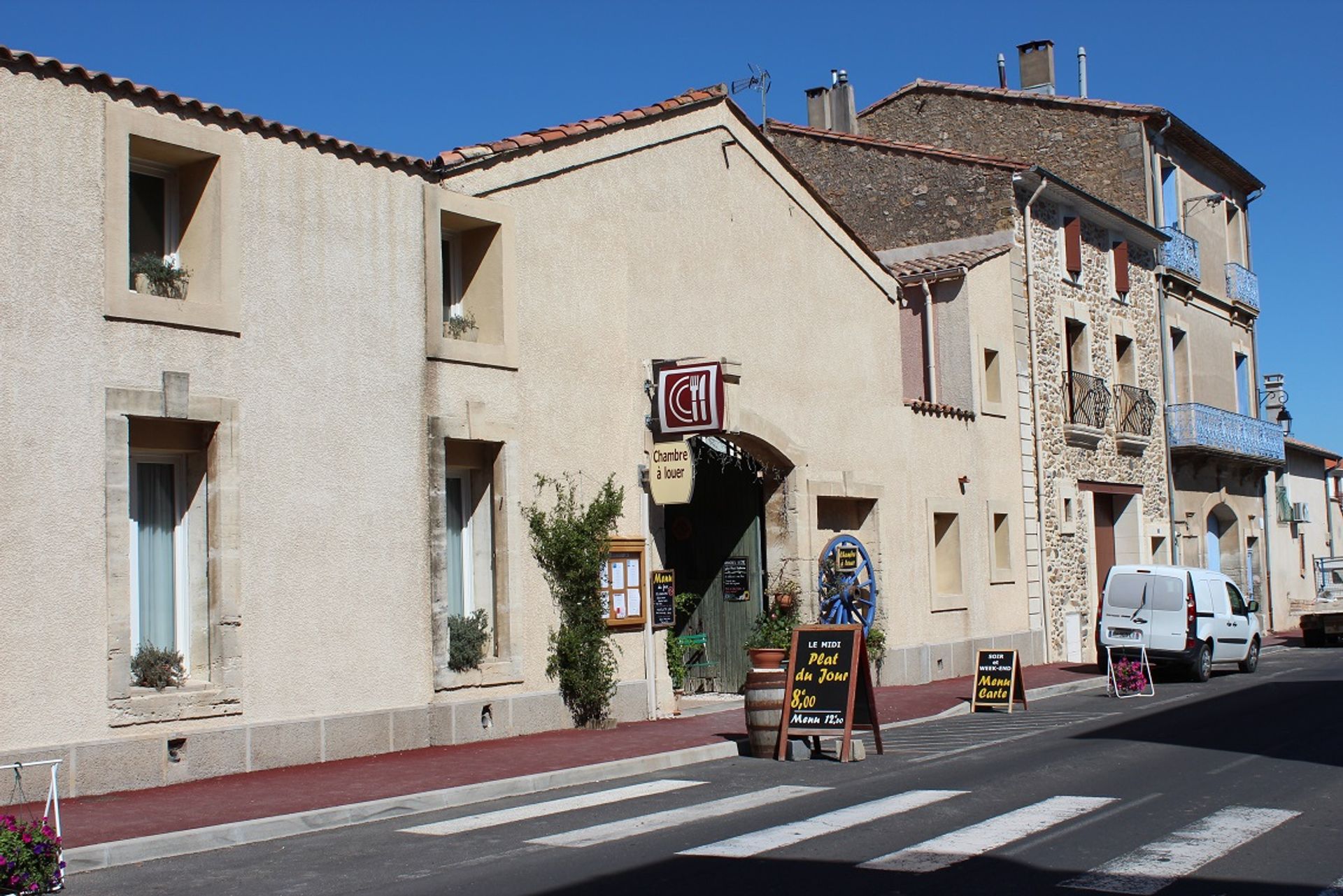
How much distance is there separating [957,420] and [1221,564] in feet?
48.6

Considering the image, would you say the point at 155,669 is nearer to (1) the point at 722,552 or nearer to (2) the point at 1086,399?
(1) the point at 722,552

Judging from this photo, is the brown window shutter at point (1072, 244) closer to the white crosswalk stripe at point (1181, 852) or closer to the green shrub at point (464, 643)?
the green shrub at point (464, 643)

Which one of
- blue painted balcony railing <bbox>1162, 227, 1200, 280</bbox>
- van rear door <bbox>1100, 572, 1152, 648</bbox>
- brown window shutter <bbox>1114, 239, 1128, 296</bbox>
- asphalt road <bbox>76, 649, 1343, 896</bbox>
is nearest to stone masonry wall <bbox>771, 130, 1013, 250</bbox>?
brown window shutter <bbox>1114, 239, 1128, 296</bbox>

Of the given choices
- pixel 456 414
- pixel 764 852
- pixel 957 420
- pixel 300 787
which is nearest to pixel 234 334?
pixel 456 414

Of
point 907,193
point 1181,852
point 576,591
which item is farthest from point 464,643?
point 907,193

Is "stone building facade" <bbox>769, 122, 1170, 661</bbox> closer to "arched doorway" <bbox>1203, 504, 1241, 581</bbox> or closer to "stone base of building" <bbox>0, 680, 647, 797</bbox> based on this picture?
"arched doorway" <bbox>1203, 504, 1241, 581</bbox>

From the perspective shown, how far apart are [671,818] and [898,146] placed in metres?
18.6

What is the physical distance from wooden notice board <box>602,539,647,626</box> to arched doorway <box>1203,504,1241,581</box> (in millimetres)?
22353

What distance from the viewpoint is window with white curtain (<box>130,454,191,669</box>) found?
1124 centimetres

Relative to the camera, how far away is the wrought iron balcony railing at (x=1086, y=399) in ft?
86.2

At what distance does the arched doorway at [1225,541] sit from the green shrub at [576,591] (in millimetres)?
23256

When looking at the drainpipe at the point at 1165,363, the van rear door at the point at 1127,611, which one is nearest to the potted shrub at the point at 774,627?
the van rear door at the point at 1127,611

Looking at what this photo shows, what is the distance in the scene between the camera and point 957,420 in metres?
22.5

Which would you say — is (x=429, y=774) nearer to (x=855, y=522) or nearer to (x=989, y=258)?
(x=855, y=522)
